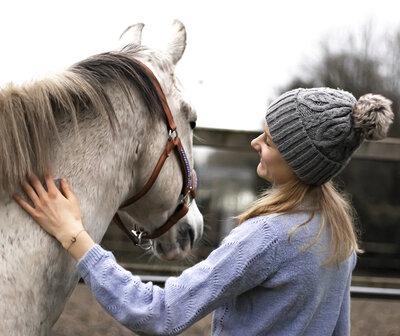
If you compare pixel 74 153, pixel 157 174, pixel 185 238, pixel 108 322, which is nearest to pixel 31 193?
pixel 74 153

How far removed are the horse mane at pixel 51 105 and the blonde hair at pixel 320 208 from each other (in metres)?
0.43

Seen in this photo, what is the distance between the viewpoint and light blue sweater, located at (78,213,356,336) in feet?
4.80

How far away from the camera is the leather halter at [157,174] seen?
5.88 feet

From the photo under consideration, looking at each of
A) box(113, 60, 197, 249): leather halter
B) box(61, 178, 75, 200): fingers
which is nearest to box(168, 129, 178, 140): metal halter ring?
box(113, 60, 197, 249): leather halter

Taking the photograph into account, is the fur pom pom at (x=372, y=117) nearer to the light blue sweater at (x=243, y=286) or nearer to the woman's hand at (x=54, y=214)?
the light blue sweater at (x=243, y=286)

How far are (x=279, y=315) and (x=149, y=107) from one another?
69cm

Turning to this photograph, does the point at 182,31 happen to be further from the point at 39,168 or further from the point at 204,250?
the point at 204,250

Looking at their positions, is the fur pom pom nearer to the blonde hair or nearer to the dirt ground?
the blonde hair

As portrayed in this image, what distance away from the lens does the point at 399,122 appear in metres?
11.9

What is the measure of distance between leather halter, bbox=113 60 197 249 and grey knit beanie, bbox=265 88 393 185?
0.34 m

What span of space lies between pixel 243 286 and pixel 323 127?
1.50 ft

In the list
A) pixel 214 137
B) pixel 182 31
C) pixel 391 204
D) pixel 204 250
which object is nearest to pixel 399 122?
pixel 391 204

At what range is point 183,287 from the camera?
148 cm

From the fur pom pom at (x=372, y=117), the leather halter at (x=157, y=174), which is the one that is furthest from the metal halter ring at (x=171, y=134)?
the fur pom pom at (x=372, y=117)
